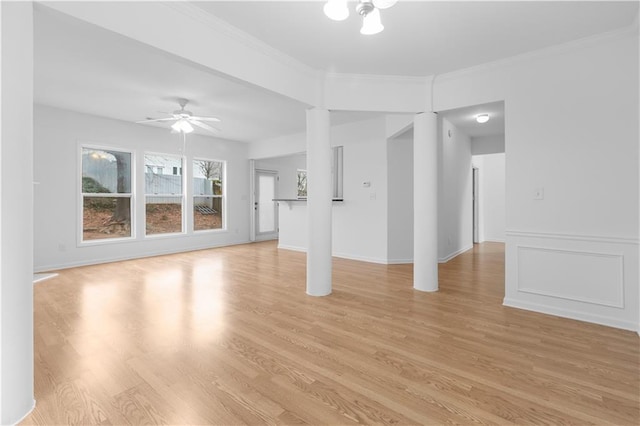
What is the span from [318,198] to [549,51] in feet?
9.10

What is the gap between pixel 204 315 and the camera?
3014 mm

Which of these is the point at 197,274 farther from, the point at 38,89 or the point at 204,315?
the point at 38,89

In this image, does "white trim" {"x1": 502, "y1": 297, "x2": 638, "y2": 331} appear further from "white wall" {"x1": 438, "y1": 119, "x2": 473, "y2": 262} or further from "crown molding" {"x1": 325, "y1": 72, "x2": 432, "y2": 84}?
"crown molding" {"x1": 325, "y1": 72, "x2": 432, "y2": 84}

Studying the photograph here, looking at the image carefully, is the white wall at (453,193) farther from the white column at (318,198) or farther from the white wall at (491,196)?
the white column at (318,198)

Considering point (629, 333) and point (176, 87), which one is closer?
point (629, 333)

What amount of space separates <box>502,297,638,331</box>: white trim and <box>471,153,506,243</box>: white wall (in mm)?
5763

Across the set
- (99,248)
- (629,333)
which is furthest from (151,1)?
(99,248)

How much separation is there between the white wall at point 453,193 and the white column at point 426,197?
1637 mm

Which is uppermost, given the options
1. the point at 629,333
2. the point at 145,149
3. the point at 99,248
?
the point at 145,149

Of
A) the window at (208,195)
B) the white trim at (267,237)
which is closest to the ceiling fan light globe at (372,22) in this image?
the window at (208,195)

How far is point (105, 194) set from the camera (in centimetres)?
592

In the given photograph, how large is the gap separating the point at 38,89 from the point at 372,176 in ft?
17.3

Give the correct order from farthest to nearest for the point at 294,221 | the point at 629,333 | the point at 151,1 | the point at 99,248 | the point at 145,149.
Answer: the point at 294,221
the point at 145,149
the point at 99,248
the point at 629,333
the point at 151,1

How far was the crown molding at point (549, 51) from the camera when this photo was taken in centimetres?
272
